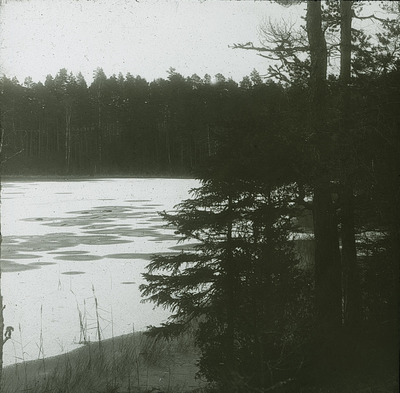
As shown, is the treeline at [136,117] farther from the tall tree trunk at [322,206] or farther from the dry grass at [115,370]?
the dry grass at [115,370]

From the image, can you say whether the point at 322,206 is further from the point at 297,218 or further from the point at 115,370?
the point at 115,370

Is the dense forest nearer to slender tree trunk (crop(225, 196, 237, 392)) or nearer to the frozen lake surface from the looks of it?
slender tree trunk (crop(225, 196, 237, 392))

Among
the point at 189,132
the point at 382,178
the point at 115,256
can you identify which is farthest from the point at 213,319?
the point at 115,256

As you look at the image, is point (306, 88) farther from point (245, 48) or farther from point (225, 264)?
point (225, 264)

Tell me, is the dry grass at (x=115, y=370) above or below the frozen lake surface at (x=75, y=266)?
below

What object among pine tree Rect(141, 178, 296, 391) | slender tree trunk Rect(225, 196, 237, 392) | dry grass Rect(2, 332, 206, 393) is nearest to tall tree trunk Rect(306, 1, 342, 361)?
pine tree Rect(141, 178, 296, 391)

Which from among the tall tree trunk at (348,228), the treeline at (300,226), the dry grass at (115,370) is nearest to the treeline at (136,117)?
the treeline at (300,226)
